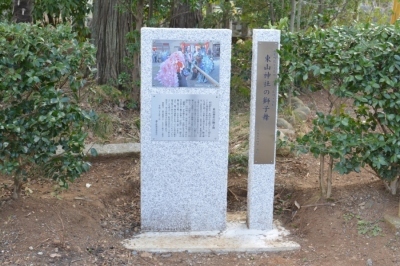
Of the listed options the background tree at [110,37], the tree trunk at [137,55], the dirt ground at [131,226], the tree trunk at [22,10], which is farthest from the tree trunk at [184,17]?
the dirt ground at [131,226]

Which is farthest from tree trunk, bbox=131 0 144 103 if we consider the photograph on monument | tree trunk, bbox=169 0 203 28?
the photograph on monument

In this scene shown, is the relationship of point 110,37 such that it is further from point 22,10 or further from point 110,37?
point 22,10

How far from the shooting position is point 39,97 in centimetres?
432

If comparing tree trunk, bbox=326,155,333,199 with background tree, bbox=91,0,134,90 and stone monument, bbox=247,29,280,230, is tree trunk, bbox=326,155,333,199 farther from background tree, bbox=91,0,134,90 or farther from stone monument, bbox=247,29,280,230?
background tree, bbox=91,0,134,90

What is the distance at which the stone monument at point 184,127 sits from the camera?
462cm

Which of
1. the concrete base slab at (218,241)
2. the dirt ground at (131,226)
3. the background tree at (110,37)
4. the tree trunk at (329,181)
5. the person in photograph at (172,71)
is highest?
the background tree at (110,37)

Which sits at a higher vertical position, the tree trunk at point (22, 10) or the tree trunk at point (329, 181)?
the tree trunk at point (22, 10)

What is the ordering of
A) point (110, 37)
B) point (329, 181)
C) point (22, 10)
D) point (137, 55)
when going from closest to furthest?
1. point (329, 181)
2. point (22, 10)
3. point (137, 55)
4. point (110, 37)

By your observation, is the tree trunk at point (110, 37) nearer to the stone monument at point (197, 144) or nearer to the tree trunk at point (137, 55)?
the tree trunk at point (137, 55)

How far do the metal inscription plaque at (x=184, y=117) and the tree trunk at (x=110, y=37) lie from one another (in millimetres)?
4182

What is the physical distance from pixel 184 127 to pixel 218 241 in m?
1.08

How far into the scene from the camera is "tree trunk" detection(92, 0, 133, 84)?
8.70m

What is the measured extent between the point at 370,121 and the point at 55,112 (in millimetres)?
2870

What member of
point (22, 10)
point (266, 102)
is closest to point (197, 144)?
point (266, 102)
